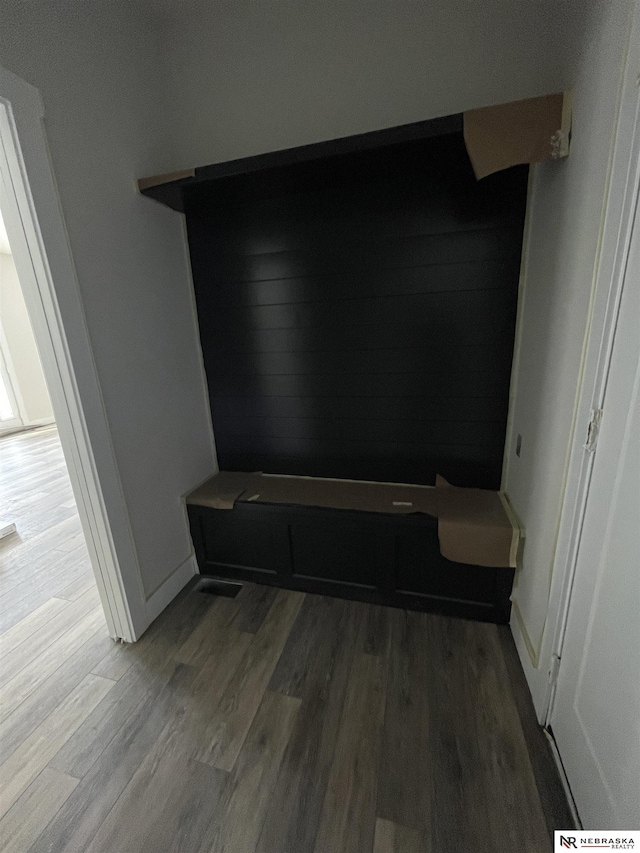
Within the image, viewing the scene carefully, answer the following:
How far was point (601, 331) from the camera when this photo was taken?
0.96 metres

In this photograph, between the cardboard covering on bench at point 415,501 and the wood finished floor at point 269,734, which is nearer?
the wood finished floor at point 269,734

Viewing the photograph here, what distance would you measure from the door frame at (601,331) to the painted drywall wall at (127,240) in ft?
5.98

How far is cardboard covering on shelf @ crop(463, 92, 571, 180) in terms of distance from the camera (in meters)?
1.17

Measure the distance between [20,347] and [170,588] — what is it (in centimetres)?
613

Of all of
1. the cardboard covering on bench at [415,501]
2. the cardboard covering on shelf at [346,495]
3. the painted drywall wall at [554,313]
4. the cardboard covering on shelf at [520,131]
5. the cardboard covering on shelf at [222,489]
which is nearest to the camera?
the painted drywall wall at [554,313]

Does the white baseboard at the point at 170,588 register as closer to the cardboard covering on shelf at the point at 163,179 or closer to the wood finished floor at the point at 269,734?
the wood finished floor at the point at 269,734

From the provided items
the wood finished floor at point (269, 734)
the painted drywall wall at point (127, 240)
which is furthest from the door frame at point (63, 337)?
the wood finished floor at point (269, 734)

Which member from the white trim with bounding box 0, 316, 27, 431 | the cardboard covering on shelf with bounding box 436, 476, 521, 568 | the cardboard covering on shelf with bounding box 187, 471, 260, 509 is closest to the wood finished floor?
the cardboard covering on shelf with bounding box 436, 476, 521, 568

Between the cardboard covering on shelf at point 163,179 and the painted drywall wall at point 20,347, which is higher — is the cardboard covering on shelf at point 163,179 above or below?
above

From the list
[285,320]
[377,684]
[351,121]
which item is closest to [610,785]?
[377,684]

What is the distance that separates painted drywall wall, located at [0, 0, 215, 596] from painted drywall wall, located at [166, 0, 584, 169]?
0.21m

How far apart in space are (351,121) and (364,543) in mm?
2121

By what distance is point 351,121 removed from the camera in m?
1.71

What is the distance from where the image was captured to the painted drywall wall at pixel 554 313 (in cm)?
99
